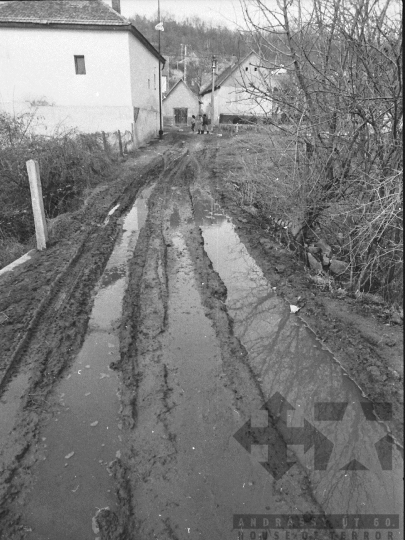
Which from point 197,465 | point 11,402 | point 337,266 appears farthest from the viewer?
point 337,266

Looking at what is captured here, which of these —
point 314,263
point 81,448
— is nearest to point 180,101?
point 314,263

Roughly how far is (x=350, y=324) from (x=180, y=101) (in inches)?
1873

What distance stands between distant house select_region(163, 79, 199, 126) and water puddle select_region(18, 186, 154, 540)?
4613cm

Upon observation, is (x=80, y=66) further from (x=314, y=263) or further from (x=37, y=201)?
(x=314, y=263)

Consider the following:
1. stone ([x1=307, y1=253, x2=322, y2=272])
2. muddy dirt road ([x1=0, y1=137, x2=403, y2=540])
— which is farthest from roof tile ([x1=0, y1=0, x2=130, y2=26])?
muddy dirt road ([x1=0, y1=137, x2=403, y2=540])

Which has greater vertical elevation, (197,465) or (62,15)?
(62,15)

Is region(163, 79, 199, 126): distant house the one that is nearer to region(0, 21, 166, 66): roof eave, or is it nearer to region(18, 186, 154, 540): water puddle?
region(0, 21, 166, 66): roof eave

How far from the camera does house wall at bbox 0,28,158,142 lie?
1902cm

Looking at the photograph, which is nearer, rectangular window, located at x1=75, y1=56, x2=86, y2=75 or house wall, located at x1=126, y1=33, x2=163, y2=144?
rectangular window, located at x1=75, y1=56, x2=86, y2=75

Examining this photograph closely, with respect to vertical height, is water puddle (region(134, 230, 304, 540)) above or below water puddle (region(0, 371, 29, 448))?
below

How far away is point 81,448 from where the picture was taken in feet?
11.2

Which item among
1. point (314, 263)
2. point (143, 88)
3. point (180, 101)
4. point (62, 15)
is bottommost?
point (314, 263)

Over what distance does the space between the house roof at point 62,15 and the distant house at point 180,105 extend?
27.4 metres

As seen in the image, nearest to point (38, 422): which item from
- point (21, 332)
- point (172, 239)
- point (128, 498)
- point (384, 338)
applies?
point (128, 498)
